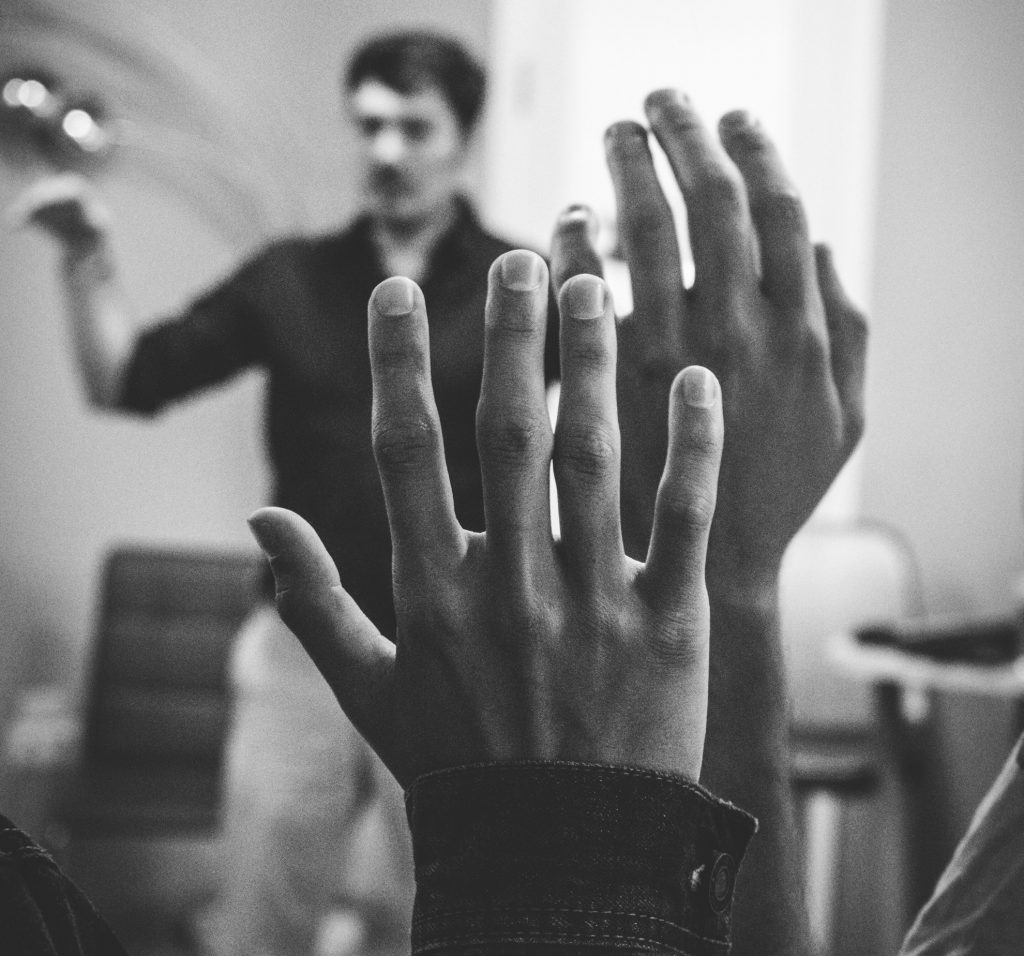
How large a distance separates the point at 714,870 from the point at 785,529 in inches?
5.1

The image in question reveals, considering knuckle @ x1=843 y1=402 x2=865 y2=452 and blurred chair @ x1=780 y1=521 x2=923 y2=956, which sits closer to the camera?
knuckle @ x1=843 y1=402 x2=865 y2=452

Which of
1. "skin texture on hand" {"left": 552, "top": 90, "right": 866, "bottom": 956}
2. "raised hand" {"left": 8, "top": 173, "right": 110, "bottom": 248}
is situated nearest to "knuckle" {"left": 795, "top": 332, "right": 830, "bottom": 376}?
"skin texture on hand" {"left": 552, "top": 90, "right": 866, "bottom": 956}

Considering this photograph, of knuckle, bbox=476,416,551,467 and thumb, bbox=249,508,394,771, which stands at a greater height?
knuckle, bbox=476,416,551,467

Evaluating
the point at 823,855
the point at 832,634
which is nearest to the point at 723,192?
the point at 832,634

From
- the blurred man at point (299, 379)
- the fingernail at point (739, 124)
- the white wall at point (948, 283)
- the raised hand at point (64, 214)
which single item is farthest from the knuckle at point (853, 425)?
the white wall at point (948, 283)

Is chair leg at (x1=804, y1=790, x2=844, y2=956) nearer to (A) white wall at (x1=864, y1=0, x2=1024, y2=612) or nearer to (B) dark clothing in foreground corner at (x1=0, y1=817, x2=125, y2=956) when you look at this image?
(A) white wall at (x1=864, y1=0, x2=1024, y2=612)

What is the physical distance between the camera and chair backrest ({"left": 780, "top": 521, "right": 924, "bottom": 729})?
2426 millimetres

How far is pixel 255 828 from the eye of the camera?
151cm

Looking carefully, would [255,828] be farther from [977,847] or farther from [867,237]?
[867,237]

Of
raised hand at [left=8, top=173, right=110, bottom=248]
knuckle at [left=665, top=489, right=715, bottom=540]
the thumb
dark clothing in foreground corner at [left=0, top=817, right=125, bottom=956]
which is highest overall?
raised hand at [left=8, top=173, right=110, bottom=248]

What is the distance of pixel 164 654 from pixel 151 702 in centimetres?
10

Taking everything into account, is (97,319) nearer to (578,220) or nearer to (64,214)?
(64,214)

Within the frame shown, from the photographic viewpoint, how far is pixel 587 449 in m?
0.29

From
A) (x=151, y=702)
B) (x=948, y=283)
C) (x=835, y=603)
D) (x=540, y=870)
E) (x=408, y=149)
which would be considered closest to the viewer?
(x=540, y=870)
